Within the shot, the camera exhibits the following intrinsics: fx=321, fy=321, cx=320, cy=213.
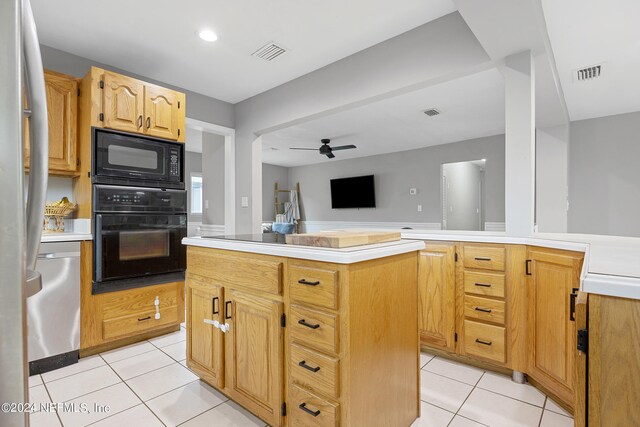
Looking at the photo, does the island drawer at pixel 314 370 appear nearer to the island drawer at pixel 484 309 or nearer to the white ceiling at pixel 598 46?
the island drawer at pixel 484 309

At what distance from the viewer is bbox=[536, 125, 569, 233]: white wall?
3.79m

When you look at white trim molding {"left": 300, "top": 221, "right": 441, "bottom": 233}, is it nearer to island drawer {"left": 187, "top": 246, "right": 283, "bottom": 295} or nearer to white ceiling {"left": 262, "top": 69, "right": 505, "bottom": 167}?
white ceiling {"left": 262, "top": 69, "right": 505, "bottom": 167}

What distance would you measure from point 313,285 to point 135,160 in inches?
86.8

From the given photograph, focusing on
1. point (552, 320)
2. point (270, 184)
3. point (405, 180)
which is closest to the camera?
point (552, 320)

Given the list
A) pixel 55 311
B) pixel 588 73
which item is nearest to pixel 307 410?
pixel 55 311

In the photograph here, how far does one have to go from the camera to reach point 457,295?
7.64 feet

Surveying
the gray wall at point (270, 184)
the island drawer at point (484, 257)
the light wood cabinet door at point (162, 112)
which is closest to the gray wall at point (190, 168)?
the gray wall at point (270, 184)

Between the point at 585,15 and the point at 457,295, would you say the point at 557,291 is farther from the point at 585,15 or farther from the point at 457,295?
the point at 585,15

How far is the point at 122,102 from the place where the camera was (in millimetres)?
2635

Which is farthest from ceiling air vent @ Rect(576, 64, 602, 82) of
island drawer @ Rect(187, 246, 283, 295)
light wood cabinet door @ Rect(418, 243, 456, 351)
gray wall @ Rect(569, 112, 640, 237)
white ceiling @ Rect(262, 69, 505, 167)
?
island drawer @ Rect(187, 246, 283, 295)

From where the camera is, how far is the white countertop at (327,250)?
1217 millimetres

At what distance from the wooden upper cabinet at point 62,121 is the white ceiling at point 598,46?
3.50 metres

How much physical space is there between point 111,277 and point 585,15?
12.9 ft

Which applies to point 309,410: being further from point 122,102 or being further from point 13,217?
point 122,102
